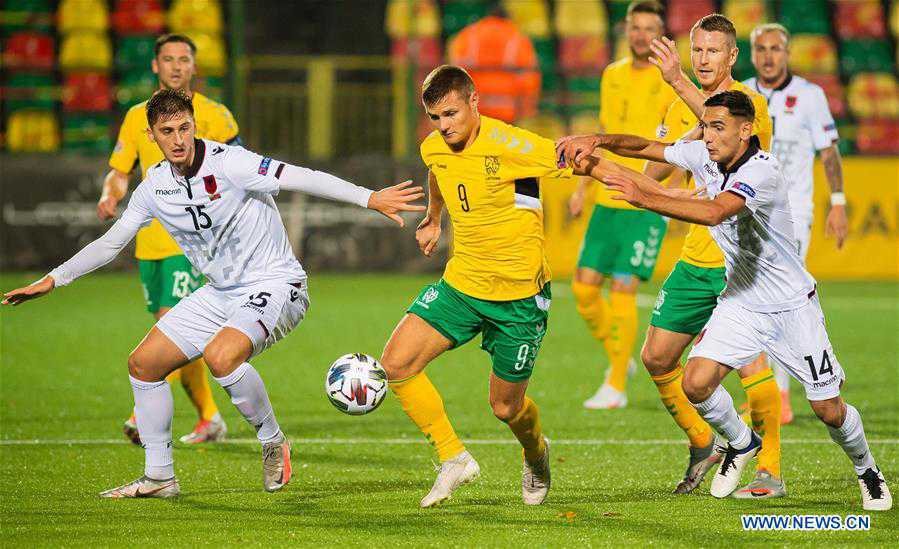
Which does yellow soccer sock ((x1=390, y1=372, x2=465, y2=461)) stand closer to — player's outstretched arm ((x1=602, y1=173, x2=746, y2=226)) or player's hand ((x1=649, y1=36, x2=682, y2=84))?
player's outstretched arm ((x1=602, y1=173, x2=746, y2=226))

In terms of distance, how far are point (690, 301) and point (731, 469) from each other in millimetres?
847

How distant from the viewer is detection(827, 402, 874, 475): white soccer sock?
588cm

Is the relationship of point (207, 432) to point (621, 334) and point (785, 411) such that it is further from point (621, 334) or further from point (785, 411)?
point (785, 411)

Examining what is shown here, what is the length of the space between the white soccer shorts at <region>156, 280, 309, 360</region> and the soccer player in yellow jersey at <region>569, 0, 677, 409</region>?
305 cm

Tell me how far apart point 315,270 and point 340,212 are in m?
0.83

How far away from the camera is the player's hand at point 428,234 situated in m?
6.29

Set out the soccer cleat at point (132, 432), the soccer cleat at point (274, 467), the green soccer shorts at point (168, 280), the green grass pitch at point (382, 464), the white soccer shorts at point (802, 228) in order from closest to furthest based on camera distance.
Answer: the green grass pitch at point (382, 464)
the soccer cleat at point (274, 467)
the soccer cleat at point (132, 432)
the green soccer shorts at point (168, 280)
the white soccer shorts at point (802, 228)

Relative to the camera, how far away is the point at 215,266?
646 centimetres

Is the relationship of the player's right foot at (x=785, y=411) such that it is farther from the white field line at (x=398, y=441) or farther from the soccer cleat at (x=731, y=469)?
the soccer cleat at (x=731, y=469)

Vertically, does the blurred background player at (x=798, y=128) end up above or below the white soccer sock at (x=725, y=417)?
above

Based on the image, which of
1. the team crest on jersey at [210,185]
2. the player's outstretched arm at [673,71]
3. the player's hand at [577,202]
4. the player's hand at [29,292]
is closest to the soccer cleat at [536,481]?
the player's outstretched arm at [673,71]

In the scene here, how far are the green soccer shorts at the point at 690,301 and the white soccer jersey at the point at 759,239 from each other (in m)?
0.46

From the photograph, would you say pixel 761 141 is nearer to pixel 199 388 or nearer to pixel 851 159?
A: pixel 199 388

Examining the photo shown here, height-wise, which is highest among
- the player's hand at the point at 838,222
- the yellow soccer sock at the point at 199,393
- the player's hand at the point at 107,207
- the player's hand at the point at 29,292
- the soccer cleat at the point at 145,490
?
the player's hand at the point at 29,292
